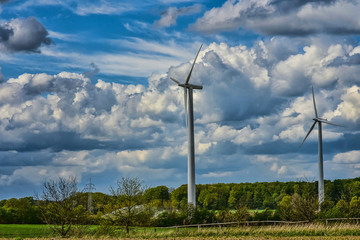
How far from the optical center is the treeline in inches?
2409

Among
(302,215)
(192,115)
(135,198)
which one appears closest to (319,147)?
(192,115)

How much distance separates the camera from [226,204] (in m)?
152

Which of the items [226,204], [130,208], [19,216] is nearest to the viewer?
[130,208]

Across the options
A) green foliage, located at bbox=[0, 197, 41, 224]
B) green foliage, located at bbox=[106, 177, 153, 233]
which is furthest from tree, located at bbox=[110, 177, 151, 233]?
green foliage, located at bbox=[0, 197, 41, 224]

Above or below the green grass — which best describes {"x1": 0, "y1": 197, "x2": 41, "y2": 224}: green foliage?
above

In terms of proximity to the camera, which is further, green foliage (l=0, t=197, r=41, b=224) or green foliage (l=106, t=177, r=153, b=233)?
green foliage (l=0, t=197, r=41, b=224)

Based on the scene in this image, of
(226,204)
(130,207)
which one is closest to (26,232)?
(130,207)

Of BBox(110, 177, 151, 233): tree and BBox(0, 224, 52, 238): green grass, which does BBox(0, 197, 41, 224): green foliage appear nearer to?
BBox(0, 224, 52, 238): green grass

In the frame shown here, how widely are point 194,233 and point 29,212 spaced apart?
55.9m

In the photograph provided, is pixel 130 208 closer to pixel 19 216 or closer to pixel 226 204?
pixel 19 216

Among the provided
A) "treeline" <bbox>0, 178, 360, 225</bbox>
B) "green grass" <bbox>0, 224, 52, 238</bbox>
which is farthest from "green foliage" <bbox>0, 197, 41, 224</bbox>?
"green grass" <bbox>0, 224, 52, 238</bbox>

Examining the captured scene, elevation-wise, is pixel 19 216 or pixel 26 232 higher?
pixel 19 216

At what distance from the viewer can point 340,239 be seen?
1470 inches

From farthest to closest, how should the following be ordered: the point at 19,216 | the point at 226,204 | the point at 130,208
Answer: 1. the point at 226,204
2. the point at 19,216
3. the point at 130,208
